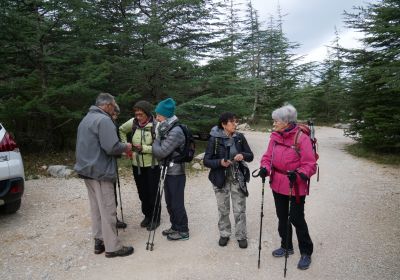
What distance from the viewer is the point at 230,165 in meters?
4.82

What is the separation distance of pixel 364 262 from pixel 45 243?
4725mm

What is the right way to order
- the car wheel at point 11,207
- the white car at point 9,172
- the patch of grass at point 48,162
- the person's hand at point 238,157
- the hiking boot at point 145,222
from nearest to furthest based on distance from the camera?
1. the person's hand at point 238,157
2. the white car at point 9,172
3. the hiking boot at point 145,222
4. the car wheel at point 11,207
5. the patch of grass at point 48,162

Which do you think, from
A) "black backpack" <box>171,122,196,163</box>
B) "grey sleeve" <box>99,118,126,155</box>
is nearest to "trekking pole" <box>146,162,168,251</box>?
"black backpack" <box>171,122,196,163</box>

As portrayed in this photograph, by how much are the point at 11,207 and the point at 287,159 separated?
5.09 m

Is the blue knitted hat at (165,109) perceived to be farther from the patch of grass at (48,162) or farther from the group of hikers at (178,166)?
the patch of grass at (48,162)

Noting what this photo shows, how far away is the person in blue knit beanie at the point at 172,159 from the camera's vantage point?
4762mm

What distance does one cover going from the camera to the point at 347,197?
777 cm

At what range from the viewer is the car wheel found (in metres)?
6.04

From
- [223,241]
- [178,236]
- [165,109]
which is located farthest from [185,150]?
[223,241]

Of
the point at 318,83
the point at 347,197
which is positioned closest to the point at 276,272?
the point at 347,197

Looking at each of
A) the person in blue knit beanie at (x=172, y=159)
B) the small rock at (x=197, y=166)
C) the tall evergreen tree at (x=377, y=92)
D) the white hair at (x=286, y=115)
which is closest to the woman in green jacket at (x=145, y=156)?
the person in blue knit beanie at (x=172, y=159)

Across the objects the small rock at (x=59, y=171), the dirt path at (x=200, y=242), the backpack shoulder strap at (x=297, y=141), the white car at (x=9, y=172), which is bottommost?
the dirt path at (x=200, y=242)

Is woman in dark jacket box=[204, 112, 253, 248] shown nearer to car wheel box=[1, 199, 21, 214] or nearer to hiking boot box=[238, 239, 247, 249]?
hiking boot box=[238, 239, 247, 249]

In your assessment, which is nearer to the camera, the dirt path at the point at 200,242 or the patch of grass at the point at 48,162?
the dirt path at the point at 200,242
